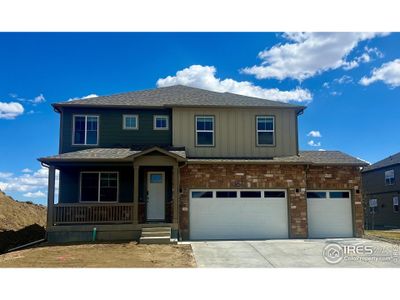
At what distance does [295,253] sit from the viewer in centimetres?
1225

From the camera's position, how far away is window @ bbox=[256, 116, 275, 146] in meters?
17.5

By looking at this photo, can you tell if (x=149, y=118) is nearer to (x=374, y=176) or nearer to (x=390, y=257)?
(x=390, y=257)

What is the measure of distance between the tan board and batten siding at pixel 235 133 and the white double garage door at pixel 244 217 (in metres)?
1.91

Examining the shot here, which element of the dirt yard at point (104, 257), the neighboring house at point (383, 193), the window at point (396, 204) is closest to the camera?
the dirt yard at point (104, 257)

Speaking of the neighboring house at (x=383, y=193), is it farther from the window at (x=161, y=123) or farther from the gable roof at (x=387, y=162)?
the window at (x=161, y=123)

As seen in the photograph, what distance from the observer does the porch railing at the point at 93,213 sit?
15.4m

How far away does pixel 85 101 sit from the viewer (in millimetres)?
17531

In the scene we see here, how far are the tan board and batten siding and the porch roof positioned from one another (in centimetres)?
102

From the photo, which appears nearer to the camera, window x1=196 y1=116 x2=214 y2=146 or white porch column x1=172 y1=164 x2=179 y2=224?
white porch column x1=172 y1=164 x2=179 y2=224

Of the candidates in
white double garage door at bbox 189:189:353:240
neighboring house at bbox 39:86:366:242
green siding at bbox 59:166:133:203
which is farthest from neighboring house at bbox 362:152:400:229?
green siding at bbox 59:166:133:203

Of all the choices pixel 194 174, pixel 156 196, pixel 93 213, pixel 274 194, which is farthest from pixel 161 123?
pixel 274 194

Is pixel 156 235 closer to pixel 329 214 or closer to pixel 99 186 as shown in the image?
pixel 99 186

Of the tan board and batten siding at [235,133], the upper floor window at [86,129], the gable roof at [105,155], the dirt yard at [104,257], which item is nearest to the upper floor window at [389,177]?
the tan board and batten siding at [235,133]

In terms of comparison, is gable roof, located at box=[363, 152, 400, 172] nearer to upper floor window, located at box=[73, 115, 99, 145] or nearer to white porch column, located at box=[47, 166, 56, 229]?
upper floor window, located at box=[73, 115, 99, 145]
